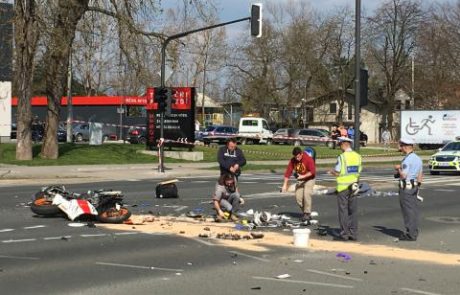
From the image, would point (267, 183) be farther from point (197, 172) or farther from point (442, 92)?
point (442, 92)

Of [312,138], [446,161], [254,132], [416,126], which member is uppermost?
[416,126]

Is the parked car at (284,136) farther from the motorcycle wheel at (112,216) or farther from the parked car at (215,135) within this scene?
the motorcycle wheel at (112,216)

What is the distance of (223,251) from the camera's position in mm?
9547

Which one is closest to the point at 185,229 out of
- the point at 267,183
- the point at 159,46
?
the point at 267,183

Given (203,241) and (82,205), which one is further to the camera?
(82,205)

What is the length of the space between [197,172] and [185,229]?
56.2ft

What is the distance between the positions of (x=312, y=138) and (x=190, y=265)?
50.6 m

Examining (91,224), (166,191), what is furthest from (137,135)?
(91,224)

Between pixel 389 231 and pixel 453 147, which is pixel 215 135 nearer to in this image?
pixel 453 147

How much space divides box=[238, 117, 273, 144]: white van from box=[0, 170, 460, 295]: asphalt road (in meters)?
47.0

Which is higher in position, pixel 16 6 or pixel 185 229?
pixel 16 6

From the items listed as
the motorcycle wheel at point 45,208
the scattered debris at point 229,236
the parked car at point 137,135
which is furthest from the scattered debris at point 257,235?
the parked car at point 137,135

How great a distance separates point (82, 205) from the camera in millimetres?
12227

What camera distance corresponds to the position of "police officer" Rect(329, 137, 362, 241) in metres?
10.8
